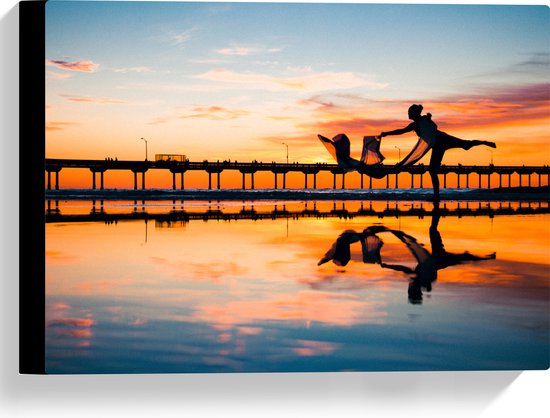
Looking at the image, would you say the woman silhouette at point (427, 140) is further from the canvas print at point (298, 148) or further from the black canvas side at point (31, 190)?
the black canvas side at point (31, 190)

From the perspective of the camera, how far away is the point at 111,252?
1121 centimetres

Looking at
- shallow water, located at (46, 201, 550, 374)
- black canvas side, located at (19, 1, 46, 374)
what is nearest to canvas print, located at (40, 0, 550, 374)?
shallow water, located at (46, 201, 550, 374)

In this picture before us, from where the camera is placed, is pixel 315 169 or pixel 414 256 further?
pixel 315 169

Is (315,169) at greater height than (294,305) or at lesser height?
greater

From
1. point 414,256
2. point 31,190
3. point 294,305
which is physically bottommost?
point 294,305

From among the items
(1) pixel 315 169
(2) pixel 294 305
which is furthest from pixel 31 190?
(1) pixel 315 169

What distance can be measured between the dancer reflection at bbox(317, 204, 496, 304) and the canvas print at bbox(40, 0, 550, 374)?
74 mm

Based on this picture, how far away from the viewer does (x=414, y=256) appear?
10.8 meters

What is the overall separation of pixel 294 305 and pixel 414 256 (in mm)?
3449

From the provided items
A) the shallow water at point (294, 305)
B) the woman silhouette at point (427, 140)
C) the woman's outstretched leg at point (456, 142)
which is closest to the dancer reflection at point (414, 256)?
the shallow water at point (294, 305)

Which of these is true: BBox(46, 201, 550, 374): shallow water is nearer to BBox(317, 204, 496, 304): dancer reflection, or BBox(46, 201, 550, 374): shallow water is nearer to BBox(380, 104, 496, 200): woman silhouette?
BBox(317, 204, 496, 304): dancer reflection

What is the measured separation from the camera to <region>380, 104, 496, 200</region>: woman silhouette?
9883 millimetres

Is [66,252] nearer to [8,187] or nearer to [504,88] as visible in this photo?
[8,187]

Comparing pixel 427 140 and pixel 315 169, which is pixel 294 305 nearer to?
pixel 427 140
